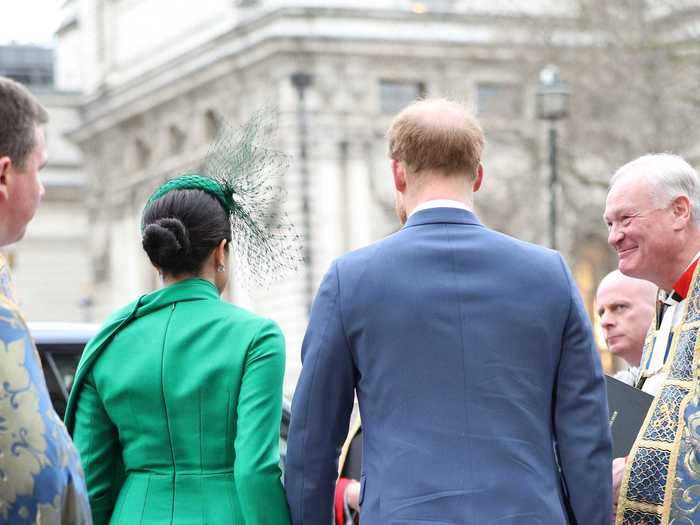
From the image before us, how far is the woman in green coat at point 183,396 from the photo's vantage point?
17.1 ft

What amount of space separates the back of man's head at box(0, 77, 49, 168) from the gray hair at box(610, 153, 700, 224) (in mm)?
2412

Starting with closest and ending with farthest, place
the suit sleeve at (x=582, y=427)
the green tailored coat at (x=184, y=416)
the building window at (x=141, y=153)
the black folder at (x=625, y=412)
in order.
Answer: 1. the suit sleeve at (x=582, y=427)
2. the green tailored coat at (x=184, y=416)
3. the black folder at (x=625, y=412)
4. the building window at (x=141, y=153)

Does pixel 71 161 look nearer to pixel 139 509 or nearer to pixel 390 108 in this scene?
pixel 390 108

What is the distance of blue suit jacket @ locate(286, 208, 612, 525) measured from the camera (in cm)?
474

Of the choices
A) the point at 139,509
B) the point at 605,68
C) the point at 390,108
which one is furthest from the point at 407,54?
the point at 139,509

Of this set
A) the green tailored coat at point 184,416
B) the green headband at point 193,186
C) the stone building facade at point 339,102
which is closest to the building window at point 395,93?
the stone building facade at point 339,102

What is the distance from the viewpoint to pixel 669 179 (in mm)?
5859

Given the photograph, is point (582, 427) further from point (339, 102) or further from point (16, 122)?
point (339, 102)

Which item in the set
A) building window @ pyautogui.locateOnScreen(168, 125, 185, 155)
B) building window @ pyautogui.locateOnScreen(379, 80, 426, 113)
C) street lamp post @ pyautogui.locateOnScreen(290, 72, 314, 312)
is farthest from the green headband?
building window @ pyautogui.locateOnScreen(168, 125, 185, 155)

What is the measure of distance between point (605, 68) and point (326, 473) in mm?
28119

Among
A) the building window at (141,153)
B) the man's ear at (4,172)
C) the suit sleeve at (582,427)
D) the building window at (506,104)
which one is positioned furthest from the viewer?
the building window at (141,153)

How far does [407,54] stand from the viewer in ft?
149

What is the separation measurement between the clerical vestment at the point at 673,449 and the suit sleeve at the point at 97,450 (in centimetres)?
168

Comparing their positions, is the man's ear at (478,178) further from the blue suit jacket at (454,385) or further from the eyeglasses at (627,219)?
the eyeglasses at (627,219)
